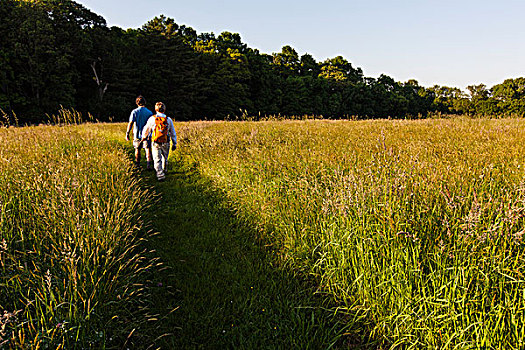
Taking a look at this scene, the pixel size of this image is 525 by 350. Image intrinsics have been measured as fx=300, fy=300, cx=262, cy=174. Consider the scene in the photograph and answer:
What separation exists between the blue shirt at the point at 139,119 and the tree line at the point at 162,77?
1393 cm

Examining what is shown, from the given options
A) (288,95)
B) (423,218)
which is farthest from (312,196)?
(288,95)

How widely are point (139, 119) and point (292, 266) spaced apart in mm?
7322

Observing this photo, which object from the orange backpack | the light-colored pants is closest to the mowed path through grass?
the light-colored pants

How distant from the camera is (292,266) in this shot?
3.54 meters

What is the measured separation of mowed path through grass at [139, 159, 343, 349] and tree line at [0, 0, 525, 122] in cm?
1555

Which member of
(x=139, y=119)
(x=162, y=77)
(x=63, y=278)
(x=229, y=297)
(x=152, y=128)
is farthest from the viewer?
(x=162, y=77)

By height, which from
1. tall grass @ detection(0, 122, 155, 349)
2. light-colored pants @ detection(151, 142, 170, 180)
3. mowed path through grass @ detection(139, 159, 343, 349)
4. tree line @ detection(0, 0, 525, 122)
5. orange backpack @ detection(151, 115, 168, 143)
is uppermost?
tree line @ detection(0, 0, 525, 122)

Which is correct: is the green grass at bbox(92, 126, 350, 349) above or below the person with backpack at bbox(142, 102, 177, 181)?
below

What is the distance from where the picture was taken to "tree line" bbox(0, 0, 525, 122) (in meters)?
29.5

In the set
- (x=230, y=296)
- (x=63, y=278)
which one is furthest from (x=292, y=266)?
(x=63, y=278)

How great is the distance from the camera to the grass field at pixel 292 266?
2.13 metres

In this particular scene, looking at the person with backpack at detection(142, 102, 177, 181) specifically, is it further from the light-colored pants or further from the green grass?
the green grass

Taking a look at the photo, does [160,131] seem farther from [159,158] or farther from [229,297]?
[229,297]

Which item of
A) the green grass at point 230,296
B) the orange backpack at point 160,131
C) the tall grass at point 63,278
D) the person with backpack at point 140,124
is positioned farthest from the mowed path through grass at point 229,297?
the person with backpack at point 140,124
